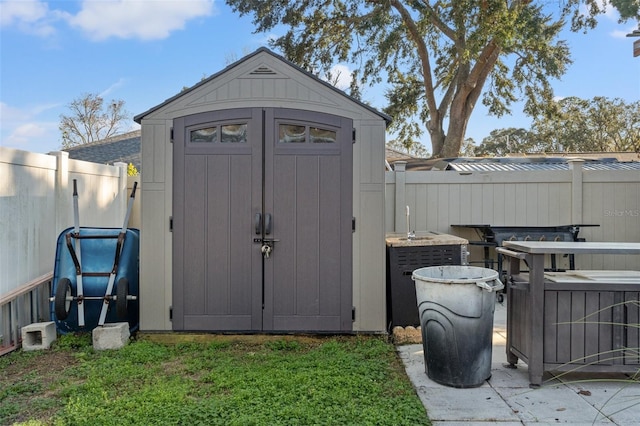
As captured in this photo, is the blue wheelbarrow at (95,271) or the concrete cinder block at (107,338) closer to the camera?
the concrete cinder block at (107,338)

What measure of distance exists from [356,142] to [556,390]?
8.15ft

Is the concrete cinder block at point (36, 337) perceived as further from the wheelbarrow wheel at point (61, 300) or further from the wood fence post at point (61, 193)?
the wood fence post at point (61, 193)

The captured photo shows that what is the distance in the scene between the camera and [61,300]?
394 cm

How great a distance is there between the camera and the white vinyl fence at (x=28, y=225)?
4023 millimetres

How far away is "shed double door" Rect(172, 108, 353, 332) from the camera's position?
4.07m

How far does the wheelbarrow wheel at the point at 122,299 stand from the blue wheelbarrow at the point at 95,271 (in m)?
0.06

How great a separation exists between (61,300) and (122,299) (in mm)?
516

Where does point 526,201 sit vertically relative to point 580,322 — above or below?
above

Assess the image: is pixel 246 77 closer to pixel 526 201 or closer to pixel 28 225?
pixel 28 225

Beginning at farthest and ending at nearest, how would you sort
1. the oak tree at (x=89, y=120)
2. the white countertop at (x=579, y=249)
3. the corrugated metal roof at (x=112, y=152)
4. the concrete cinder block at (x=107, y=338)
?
the oak tree at (x=89, y=120), the corrugated metal roof at (x=112, y=152), the concrete cinder block at (x=107, y=338), the white countertop at (x=579, y=249)

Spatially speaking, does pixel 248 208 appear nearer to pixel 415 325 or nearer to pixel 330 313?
pixel 330 313

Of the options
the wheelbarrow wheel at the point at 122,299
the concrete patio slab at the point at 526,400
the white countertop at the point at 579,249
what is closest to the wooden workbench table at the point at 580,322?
the white countertop at the point at 579,249

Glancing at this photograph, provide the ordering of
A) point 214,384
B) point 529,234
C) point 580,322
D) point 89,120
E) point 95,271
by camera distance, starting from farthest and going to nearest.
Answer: point 89,120
point 529,234
point 95,271
point 214,384
point 580,322

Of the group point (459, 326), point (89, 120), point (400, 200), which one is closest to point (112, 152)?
point (400, 200)
